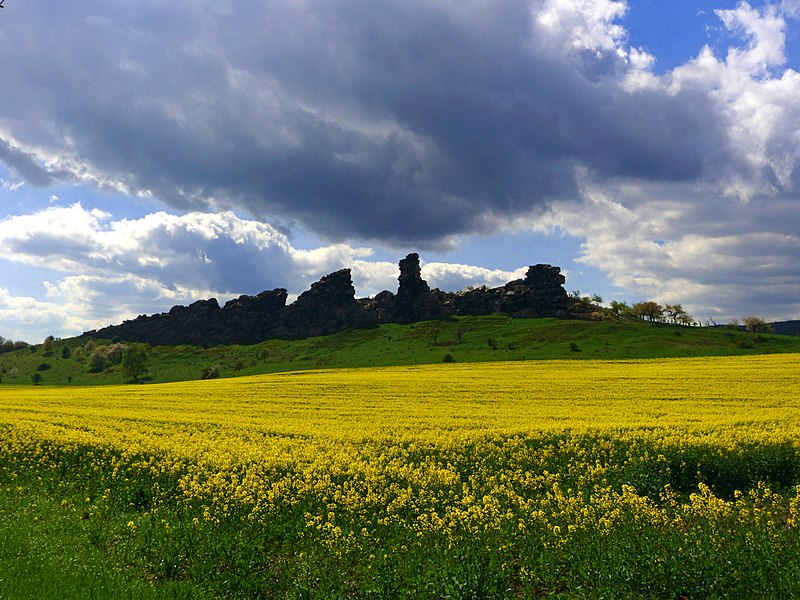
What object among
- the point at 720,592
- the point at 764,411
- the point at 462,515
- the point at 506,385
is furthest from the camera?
the point at 506,385

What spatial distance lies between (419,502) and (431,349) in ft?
359

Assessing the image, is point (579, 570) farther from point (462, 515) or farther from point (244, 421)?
point (244, 421)

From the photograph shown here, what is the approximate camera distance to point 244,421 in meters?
27.3

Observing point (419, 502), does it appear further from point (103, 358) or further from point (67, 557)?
point (103, 358)

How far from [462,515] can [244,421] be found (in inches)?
723

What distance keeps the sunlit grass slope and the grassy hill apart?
6896 cm

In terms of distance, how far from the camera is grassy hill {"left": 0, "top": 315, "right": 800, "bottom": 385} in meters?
94.2

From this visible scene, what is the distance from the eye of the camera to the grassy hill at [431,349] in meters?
94.2

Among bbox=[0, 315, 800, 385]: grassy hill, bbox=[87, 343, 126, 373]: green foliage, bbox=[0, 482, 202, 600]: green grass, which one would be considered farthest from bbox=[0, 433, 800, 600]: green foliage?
bbox=[87, 343, 126, 373]: green foliage

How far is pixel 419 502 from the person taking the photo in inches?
523

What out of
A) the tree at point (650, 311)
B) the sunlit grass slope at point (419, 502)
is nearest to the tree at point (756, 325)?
the tree at point (650, 311)

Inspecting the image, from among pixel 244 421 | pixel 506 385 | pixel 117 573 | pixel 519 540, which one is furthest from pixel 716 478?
pixel 506 385

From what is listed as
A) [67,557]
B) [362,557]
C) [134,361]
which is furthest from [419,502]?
[134,361]

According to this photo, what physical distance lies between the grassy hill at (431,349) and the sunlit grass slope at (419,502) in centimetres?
6896
